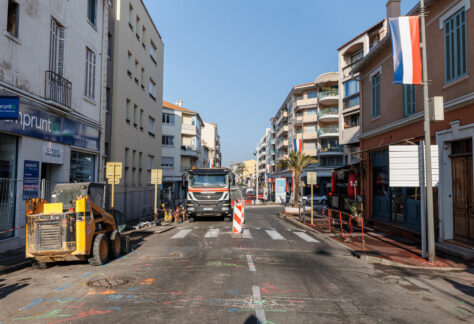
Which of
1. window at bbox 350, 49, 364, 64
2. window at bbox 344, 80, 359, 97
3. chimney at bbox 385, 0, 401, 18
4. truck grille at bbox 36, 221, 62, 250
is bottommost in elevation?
truck grille at bbox 36, 221, 62, 250

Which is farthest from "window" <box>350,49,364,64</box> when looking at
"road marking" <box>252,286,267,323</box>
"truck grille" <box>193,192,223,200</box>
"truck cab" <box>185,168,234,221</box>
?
"road marking" <box>252,286,267,323</box>

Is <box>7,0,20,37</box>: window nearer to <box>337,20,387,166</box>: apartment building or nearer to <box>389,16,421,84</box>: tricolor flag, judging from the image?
<box>389,16,421,84</box>: tricolor flag

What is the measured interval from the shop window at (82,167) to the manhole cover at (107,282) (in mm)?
8879

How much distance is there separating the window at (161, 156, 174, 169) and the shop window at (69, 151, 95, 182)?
3216cm

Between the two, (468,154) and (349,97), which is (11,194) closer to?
(468,154)

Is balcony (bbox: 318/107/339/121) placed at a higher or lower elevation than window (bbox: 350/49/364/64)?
lower

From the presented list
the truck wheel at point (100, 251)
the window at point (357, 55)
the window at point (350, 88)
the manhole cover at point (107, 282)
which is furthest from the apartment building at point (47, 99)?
the window at point (350, 88)

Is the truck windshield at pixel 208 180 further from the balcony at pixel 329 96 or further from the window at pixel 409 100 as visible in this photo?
the balcony at pixel 329 96

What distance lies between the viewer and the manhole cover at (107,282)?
21.6 feet

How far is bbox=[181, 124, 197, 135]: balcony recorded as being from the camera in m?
52.8

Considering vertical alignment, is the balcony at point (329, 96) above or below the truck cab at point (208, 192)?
above

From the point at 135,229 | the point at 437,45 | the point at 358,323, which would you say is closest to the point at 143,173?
the point at 135,229

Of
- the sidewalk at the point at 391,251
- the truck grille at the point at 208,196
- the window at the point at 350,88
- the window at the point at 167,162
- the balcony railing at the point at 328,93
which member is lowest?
the sidewalk at the point at 391,251

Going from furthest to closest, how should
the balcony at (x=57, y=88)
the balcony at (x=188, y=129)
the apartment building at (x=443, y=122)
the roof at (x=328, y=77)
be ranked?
the balcony at (x=188, y=129) → the roof at (x=328, y=77) → the balcony at (x=57, y=88) → the apartment building at (x=443, y=122)
